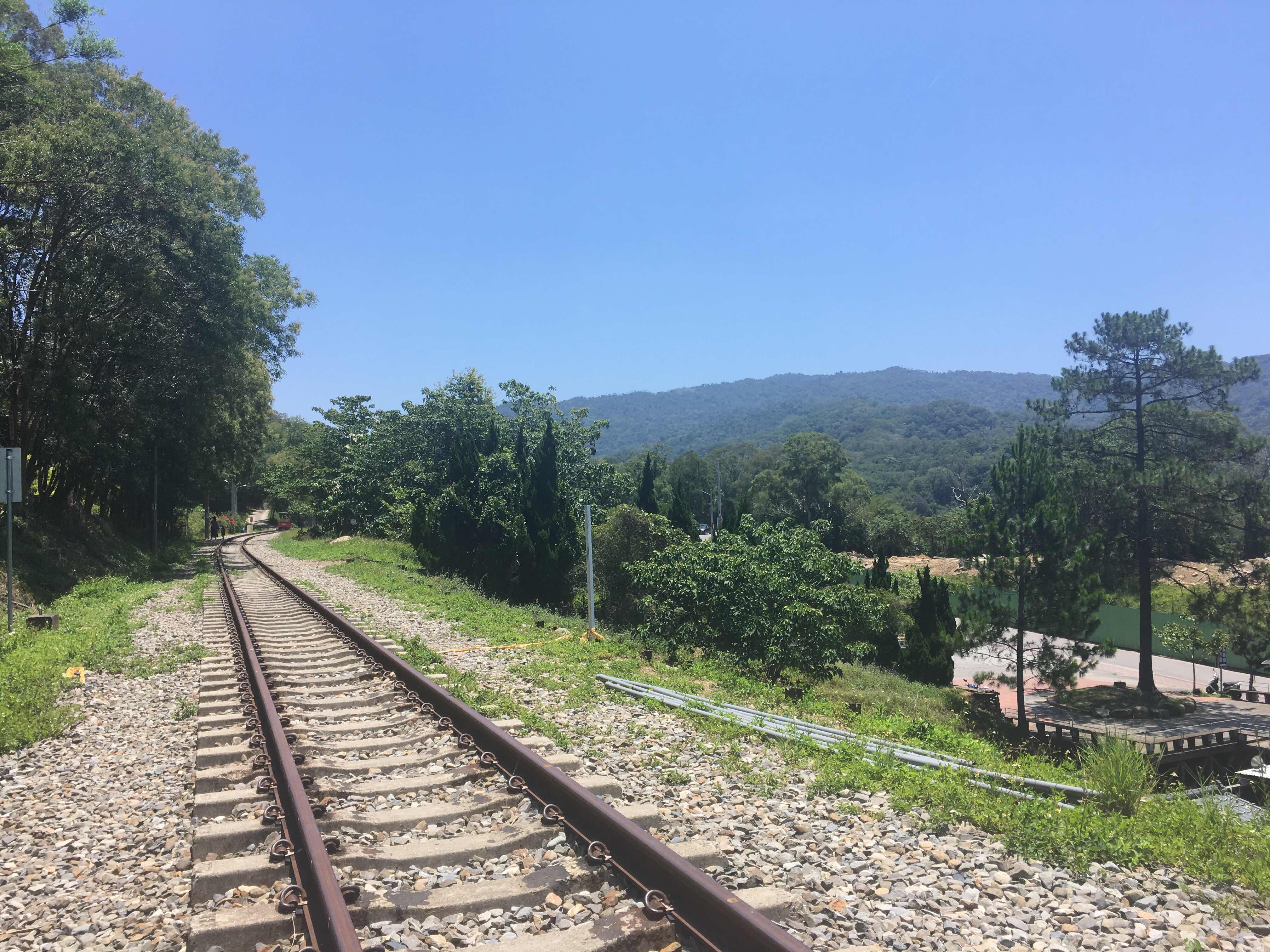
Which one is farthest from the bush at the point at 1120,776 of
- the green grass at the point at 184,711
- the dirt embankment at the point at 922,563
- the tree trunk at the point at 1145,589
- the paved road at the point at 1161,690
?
the dirt embankment at the point at 922,563

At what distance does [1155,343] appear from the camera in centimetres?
2770

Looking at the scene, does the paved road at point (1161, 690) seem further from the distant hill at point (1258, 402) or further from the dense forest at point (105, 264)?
the distant hill at point (1258, 402)

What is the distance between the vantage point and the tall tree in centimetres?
2536

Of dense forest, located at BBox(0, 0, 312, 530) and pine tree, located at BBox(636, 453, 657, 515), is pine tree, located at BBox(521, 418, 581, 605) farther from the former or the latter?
dense forest, located at BBox(0, 0, 312, 530)

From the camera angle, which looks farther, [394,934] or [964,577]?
[964,577]

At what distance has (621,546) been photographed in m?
21.7

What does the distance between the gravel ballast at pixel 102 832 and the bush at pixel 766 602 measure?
7563mm

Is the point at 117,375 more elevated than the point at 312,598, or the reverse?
the point at 117,375

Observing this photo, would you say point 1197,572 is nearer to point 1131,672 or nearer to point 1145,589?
point 1145,589

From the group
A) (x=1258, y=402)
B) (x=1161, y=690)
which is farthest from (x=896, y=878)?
(x=1258, y=402)

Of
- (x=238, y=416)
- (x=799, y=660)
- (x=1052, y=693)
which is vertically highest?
(x=238, y=416)

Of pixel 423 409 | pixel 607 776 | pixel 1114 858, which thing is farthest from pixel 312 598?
pixel 423 409

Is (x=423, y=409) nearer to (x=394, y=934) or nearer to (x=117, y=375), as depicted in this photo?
(x=117, y=375)

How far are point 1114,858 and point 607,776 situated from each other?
2746 millimetres
